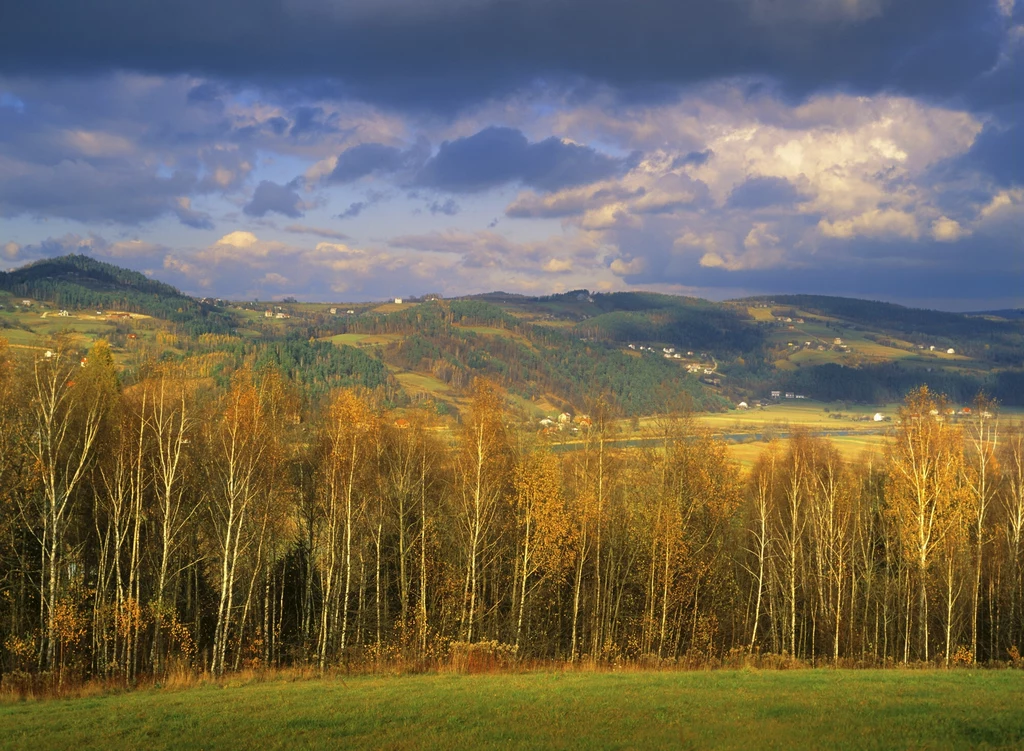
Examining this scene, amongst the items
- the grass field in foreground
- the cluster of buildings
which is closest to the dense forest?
the cluster of buildings

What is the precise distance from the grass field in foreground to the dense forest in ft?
28.5

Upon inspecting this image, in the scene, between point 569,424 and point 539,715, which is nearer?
point 539,715

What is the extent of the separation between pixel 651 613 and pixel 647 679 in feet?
59.5

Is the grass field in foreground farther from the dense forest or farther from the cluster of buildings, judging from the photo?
the cluster of buildings

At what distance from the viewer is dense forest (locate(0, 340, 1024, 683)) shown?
34969 mm

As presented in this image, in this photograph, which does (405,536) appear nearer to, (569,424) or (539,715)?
(569,424)

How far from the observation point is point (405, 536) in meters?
45.3

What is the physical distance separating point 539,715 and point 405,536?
85.5ft

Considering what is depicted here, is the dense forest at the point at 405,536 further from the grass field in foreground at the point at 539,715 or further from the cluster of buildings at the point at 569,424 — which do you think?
the grass field in foreground at the point at 539,715

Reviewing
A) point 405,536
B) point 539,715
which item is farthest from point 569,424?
point 539,715

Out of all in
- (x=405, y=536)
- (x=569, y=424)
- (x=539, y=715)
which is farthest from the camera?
(x=569, y=424)

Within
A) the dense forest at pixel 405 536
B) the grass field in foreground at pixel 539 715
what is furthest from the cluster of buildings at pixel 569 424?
the grass field in foreground at pixel 539 715

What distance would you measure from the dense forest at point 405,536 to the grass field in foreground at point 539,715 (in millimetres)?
8701

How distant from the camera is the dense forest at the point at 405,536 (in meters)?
35.0
